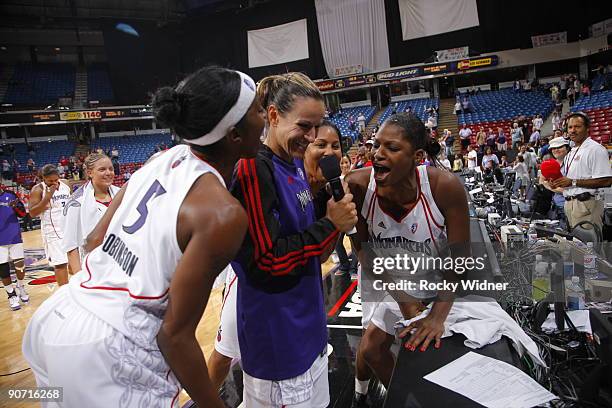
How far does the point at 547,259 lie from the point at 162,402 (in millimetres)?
2354

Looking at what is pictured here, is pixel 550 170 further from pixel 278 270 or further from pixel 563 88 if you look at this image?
pixel 563 88

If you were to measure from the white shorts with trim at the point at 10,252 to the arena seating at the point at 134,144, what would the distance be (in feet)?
59.8

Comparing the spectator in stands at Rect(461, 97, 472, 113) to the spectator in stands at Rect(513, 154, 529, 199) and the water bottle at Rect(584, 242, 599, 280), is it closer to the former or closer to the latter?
the spectator in stands at Rect(513, 154, 529, 199)

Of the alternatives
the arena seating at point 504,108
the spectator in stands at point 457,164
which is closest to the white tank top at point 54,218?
the spectator in stands at point 457,164

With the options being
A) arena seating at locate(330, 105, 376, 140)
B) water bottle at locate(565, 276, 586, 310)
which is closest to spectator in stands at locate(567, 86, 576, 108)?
arena seating at locate(330, 105, 376, 140)

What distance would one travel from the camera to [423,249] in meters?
2.15

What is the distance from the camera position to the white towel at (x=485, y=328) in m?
1.63

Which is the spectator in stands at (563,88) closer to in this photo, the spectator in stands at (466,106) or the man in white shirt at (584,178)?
the spectator in stands at (466,106)

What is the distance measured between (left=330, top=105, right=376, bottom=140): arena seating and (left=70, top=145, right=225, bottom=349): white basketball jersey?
1918 cm

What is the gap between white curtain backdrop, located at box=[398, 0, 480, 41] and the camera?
20375 millimetres

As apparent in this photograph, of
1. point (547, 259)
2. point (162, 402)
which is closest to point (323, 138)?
point (162, 402)

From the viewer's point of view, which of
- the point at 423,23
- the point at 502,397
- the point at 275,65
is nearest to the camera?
the point at 502,397

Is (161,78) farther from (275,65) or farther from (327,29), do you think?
(327,29)

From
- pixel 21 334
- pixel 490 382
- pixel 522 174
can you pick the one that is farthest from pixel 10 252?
pixel 522 174
